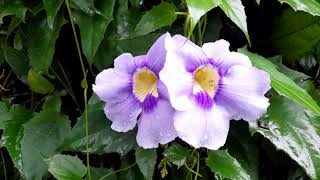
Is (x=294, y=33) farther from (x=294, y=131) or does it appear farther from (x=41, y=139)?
(x=41, y=139)

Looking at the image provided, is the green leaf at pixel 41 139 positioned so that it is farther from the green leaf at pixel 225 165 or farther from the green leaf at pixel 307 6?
the green leaf at pixel 307 6

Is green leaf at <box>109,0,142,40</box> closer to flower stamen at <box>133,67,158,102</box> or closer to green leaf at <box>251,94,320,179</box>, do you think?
flower stamen at <box>133,67,158,102</box>

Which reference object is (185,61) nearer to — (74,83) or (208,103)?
(208,103)

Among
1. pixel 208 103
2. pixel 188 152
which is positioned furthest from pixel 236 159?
pixel 208 103

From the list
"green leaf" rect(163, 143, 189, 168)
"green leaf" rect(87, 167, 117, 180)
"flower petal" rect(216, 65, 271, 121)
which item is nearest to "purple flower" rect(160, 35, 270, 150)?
"flower petal" rect(216, 65, 271, 121)

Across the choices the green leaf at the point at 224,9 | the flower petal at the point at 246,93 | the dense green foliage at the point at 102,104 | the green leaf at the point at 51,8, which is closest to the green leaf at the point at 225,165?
the dense green foliage at the point at 102,104

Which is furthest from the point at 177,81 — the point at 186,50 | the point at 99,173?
the point at 99,173
